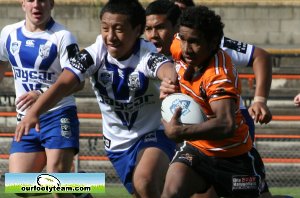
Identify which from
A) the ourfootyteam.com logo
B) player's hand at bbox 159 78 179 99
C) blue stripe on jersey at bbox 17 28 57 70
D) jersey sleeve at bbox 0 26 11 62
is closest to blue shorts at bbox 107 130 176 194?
the ourfootyteam.com logo

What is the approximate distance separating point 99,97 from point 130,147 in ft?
1.50

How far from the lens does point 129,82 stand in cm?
704

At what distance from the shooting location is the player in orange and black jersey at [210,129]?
6.20 meters

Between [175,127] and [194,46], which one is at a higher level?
[194,46]

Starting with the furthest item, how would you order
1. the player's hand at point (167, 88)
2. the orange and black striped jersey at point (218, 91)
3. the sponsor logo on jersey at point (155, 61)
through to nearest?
the sponsor logo on jersey at point (155, 61)
the player's hand at point (167, 88)
the orange and black striped jersey at point (218, 91)

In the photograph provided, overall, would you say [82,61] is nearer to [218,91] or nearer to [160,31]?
[160,31]

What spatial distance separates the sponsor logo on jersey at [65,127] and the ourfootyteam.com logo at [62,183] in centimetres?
49

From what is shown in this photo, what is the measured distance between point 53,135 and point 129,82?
1164 millimetres

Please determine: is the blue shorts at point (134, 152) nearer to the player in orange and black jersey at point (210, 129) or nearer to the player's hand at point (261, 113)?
the player in orange and black jersey at point (210, 129)

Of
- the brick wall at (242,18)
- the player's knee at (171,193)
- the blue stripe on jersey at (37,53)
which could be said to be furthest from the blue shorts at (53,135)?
the brick wall at (242,18)

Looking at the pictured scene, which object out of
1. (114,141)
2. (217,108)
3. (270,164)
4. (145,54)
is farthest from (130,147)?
(270,164)

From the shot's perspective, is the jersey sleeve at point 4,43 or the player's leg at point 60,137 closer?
the player's leg at point 60,137

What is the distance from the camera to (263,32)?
19.6m

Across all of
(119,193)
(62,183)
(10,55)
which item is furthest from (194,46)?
(119,193)
